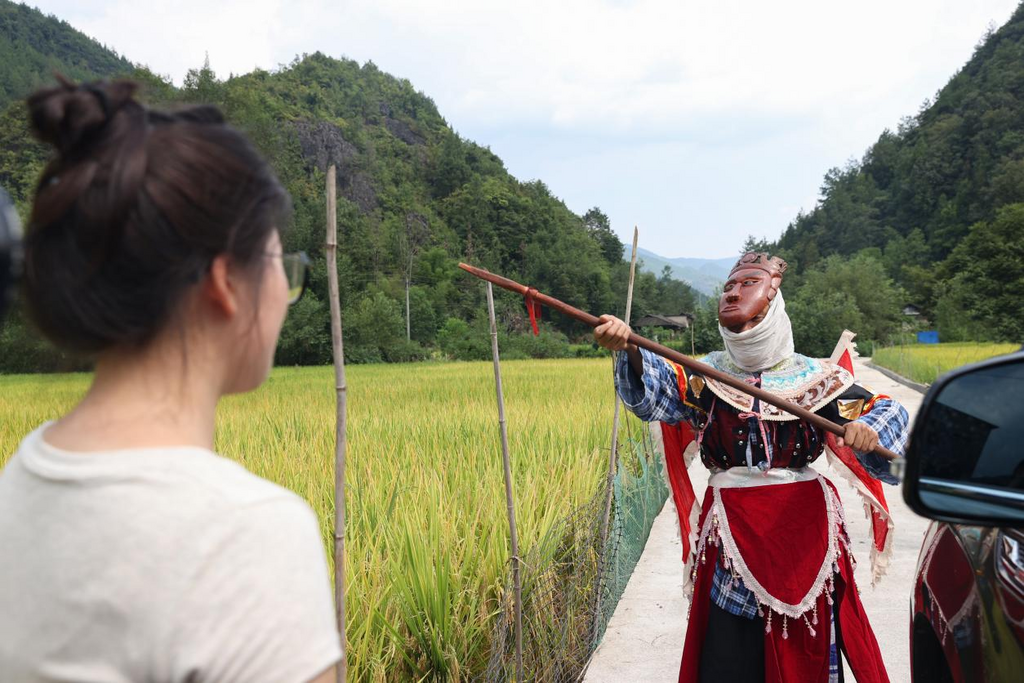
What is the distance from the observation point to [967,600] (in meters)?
1.40

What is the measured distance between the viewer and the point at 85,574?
0.60m

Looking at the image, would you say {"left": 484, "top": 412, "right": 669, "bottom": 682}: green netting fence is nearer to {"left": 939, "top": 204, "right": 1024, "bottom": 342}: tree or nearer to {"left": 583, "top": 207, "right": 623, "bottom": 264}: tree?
{"left": 939, "top": 204, "right": 1024, "bottom": 342}: tree

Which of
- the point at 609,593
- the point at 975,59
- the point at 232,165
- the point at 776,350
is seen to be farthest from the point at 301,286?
the point at 975,59

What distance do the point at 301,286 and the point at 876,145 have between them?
→ 80.4 m

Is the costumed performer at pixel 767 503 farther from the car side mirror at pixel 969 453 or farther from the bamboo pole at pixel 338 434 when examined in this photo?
the car side mirror at pixel 969 453

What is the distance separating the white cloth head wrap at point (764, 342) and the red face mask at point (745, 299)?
0.07 ft

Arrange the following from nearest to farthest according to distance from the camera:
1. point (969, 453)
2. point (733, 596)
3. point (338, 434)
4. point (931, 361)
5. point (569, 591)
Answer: point (969, 453), point (338, 434), point (733, 596), point (569, 591), point (931, 361)

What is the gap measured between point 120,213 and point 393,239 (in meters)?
15.2

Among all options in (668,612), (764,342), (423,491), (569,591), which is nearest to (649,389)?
(764,342)

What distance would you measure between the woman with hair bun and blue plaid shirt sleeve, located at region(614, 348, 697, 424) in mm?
1551

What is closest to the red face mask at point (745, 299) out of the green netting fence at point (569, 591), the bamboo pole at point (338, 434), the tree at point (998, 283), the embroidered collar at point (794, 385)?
the embroidered collar at point (794, 385)

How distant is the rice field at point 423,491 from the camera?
2264mm

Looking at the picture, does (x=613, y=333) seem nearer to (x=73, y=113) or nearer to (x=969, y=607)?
(x=969, y=607)

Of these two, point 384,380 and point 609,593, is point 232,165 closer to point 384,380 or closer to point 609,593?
point 609,593
